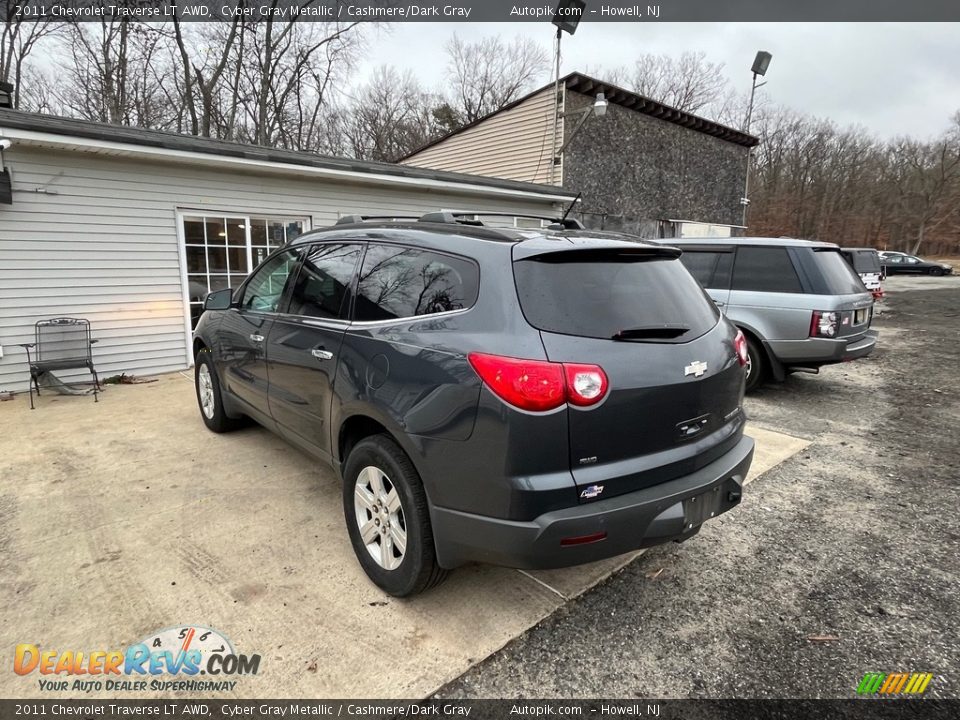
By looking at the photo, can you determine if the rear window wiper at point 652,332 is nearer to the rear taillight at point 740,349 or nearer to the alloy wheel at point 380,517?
the rear taillight at point 740,349

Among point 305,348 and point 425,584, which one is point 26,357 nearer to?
point 305,348

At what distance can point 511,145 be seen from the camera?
1477 centimetres

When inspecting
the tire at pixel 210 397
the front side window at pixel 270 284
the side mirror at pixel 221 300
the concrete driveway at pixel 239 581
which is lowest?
the concrete driveway at pixel 239 581

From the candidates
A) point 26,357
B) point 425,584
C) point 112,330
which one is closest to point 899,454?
point 425,584

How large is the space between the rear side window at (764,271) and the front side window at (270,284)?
4.97 m

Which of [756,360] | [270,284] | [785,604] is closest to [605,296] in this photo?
[785,604]

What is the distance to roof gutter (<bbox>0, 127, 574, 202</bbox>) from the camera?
5.59m

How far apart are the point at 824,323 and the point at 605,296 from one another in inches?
173

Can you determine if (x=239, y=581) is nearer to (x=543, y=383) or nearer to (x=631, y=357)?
(x=543, y=383)

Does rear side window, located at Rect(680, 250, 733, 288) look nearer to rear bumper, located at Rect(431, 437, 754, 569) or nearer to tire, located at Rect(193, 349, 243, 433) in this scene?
rear bumper, located at Rect(431, 437, 754, 569)

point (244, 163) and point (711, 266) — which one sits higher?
point (244, 163)

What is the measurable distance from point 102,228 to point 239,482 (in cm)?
472

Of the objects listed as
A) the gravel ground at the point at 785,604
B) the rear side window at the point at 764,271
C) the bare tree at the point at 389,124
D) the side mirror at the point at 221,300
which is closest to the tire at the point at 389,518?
the gravel ground at the point at 785,604

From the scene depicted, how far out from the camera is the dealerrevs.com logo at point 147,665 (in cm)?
199
